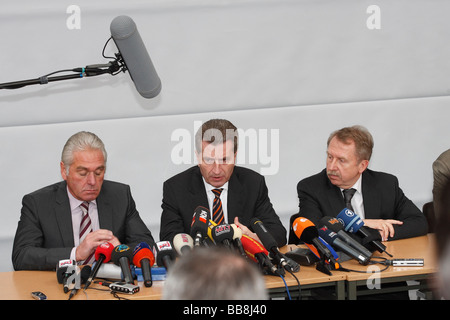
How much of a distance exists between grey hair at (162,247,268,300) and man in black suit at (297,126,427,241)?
8.06 ft

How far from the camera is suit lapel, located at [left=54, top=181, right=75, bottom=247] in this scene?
10.9 feet

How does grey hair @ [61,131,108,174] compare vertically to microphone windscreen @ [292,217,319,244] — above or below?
above

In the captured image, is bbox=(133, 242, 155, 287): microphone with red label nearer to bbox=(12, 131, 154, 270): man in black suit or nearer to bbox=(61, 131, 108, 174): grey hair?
bbox=(12, 131, 154, 270): man in black suit

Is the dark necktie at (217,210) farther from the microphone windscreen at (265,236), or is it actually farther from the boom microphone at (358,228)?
the boom microphone at (358,228)

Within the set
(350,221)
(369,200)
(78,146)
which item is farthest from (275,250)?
(78,146)

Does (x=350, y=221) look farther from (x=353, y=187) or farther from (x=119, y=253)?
(x=119, y=253)

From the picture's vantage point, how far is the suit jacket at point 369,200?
147 inches

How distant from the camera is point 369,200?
381 centimetres

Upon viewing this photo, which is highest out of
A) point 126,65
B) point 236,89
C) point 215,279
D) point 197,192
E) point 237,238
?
point 236,89

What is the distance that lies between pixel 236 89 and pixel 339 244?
2.02 metres

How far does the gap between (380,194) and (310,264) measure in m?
1.05

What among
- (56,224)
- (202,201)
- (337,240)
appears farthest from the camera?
(202,201)

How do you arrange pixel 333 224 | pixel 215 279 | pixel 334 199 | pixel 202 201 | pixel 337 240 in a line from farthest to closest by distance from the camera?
pixel 334 199, pixel 202 201, pixel 333 224, pixel 337 240, pixel 215 279

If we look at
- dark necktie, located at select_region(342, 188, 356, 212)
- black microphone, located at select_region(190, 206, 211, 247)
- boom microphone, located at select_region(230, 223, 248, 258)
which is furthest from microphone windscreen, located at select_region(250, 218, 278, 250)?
dark necktie, located at select_region(342, 188, 356, 212)
